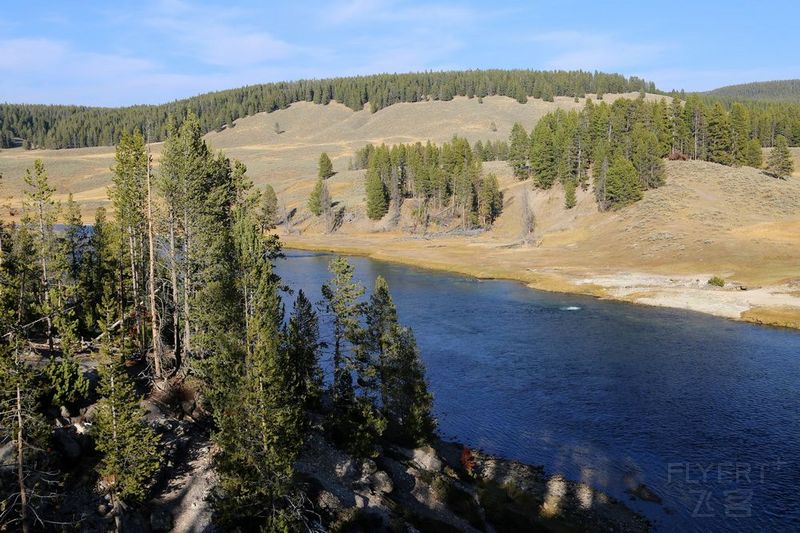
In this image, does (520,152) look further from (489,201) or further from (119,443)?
(119,443)

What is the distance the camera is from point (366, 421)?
108ft

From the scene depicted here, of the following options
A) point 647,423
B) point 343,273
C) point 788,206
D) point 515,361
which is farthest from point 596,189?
point 343,273

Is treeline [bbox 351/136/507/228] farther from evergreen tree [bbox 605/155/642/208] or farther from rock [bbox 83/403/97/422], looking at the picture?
rock [bbox 83/403/97/422]

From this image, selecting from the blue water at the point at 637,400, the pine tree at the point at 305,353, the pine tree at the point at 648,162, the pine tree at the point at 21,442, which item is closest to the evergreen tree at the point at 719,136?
the pine tree at the point at 648,162

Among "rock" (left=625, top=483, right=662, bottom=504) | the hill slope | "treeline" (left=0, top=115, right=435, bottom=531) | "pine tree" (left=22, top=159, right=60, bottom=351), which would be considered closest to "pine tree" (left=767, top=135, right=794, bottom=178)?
the hill slope

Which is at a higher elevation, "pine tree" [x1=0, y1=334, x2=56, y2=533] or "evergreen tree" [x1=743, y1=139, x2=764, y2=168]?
"evergreen tree" [x1=743, y1=139, x2=764, y2=168]

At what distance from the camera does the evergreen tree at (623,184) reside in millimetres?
116438

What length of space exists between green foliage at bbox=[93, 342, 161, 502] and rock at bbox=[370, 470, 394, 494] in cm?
1101

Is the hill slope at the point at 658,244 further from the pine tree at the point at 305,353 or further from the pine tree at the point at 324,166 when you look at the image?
the pine tree at the point at 305,353

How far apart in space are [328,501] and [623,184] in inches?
4117

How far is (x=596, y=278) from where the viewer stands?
8512 cm

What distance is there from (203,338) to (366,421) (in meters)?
10.0

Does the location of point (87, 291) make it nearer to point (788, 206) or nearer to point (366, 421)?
point (366, 421)

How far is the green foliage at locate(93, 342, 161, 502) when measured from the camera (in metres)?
22.3
